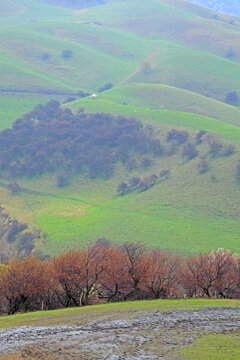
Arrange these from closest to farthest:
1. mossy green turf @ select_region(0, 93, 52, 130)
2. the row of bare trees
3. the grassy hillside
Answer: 1. the row of bare trees
2. mossy green turf @ select_region(0, 93, 52, 130)
3. the grassy hillside

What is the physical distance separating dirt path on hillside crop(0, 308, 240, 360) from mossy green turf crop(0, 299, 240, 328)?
1.52 metres

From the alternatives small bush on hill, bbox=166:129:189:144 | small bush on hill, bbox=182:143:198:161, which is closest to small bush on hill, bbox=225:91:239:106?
small bush on hill, bbox=166:129:189:144

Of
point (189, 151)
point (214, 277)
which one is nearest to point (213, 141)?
point (189, 151)

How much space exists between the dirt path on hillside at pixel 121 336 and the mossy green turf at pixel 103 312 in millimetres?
1515

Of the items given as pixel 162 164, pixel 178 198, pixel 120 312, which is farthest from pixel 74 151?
pixel 120 312

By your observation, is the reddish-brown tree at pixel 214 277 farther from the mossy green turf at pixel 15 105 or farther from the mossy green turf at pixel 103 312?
the mossy green turf at pixel 15 105

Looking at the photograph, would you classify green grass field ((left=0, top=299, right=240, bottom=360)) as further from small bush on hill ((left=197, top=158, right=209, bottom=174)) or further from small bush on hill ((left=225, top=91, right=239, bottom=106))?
small bush on hill ((left=225, top=91, right=239, bottom=106))

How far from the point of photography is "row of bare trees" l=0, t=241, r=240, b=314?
49.3m

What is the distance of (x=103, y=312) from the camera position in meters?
41.3

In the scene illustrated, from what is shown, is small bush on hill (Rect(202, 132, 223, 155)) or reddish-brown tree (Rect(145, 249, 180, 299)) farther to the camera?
small bush on hill (Rect(202, 132, 223, 155))

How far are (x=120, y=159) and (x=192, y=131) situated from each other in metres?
22.1

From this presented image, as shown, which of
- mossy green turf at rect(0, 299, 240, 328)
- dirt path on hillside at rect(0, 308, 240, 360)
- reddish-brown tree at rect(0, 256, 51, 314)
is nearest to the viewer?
dirt path on hillside at rect(0, 308, 240, 360)

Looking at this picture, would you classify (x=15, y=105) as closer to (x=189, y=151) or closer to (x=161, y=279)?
(x=189, y=151)

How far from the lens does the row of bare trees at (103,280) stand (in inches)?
1940
